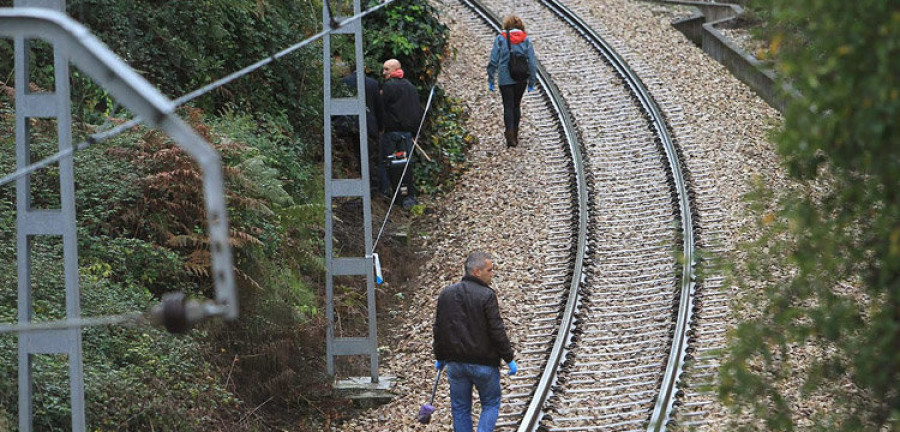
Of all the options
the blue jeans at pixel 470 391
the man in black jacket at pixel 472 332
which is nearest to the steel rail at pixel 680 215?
the blue jeans at pixel 470 391

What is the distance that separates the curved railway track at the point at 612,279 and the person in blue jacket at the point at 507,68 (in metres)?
0.79

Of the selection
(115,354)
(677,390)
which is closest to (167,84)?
(115,354)

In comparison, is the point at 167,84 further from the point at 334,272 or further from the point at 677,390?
the point at 677,390

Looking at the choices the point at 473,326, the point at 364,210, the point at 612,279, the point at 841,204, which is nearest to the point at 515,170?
the point at 612,279

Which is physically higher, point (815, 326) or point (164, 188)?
point (164, 188)

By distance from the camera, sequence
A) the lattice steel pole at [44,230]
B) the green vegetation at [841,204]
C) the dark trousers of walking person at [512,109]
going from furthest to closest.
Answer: the dark trousers of walking person at [512,109] → the lattice steel pole at [44,230] → the green vegetation at [841,204]

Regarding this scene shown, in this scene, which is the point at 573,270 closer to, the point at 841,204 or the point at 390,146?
the point at 390,146

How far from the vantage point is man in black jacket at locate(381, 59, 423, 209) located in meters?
14.4

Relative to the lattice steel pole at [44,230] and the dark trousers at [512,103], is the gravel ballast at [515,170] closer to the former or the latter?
the dark trousers at [512,103]

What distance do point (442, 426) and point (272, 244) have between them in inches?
107

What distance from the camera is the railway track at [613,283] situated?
10133 mm

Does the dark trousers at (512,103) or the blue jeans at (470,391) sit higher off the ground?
the dark trousers at (512,103)

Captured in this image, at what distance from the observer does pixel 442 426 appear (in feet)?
33.1

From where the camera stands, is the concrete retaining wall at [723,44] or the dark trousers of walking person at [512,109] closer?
the dark trousers of walking person at [512,109]
